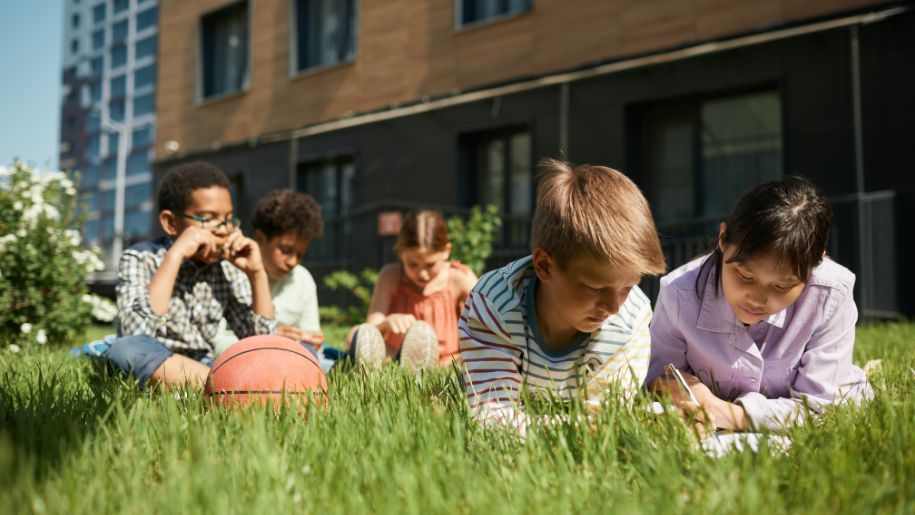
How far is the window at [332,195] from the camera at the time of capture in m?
15.2

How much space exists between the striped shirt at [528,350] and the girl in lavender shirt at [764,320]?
23cm

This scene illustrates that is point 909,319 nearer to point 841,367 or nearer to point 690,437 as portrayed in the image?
point 841,367

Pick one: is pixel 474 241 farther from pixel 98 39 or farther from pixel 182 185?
pixel 98 39

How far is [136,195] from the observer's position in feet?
296

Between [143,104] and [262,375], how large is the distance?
93.6 metres

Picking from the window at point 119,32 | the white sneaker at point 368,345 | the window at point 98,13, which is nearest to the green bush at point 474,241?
the white sneaker at point 368,345

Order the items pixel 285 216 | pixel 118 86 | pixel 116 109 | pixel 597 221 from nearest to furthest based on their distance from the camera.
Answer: pixel 597 221, pixel 285 216, pixel 118 86, pixel 116 109

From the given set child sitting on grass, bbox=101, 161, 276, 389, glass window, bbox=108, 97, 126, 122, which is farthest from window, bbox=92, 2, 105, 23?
child sitting on grass, bbox=101, 161, 276, 389

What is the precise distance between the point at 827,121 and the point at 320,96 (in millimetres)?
10122

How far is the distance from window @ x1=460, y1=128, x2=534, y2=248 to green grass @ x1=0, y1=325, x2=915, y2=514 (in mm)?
9939

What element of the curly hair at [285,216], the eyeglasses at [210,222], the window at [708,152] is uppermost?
the window at [708,152]

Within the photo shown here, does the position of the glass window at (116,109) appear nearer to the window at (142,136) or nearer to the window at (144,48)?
the window at (142,136)

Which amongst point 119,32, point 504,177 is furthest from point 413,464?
point 119,32

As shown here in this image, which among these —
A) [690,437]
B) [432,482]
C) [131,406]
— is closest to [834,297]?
[690,437]
